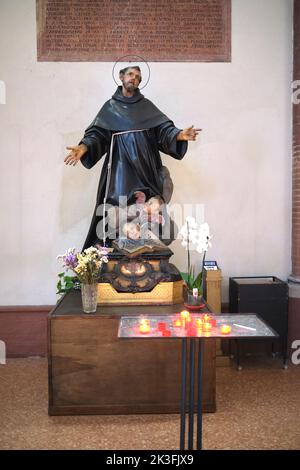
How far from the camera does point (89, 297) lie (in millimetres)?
→ 3611

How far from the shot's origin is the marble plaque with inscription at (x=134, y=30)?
5023 millimetres

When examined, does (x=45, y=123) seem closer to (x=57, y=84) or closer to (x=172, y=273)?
(x=57, y=84)

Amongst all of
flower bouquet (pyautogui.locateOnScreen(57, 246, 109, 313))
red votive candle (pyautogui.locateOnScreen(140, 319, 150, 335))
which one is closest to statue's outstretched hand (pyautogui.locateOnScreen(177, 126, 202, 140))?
flower bouquet (pyautogui.locateOnScreen(57, 246, 109, 313))

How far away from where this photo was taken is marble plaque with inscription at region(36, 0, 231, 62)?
502 centimetres

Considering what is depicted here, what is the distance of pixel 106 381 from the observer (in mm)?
3541

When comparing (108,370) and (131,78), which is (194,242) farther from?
(131,78)

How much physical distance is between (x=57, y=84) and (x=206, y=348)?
3.50 meters

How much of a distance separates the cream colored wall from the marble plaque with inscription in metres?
0.11

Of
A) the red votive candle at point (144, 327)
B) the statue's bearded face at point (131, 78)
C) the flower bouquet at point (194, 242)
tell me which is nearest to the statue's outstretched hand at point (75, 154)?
the statue's bearded face at point (131, 78)

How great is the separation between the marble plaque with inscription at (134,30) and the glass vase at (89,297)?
2895mm

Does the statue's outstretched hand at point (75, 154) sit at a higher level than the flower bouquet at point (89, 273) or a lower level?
higher

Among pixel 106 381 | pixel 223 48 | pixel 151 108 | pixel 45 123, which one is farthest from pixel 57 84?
pixel 106 381

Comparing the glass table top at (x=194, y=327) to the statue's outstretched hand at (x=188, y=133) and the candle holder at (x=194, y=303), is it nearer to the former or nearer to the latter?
the candle holder at (x=194, y=303)

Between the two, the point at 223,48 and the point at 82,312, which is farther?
the point at 223,48
